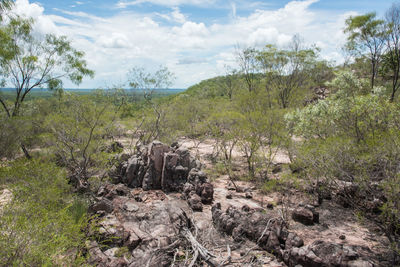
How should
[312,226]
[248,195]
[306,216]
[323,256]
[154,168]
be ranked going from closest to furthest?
[323,256], [312,226], [306,216], [248,195], [154,168]

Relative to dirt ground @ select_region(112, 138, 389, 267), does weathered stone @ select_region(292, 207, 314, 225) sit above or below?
above

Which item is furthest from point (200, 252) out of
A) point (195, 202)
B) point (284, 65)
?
point (284, 65)

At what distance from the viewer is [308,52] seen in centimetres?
3375

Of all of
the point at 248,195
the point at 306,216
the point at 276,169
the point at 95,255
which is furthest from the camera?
the point at 276,169

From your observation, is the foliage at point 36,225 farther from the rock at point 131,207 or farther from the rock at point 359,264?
the rock at point 359,264

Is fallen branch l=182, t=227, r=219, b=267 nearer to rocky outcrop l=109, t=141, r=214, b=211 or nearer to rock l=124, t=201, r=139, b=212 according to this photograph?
rock l=124, t=201, r=139, b=212

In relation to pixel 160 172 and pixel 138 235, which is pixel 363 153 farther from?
pixel 160 172

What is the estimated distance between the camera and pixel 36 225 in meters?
6.69

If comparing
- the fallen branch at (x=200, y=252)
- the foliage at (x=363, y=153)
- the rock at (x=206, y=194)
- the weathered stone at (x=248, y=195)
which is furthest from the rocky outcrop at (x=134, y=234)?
the foliage at (x=363, y=153)

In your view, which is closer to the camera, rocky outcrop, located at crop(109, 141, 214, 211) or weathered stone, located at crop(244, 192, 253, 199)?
weathered stone, located at crop(244, 192, 253, 199)

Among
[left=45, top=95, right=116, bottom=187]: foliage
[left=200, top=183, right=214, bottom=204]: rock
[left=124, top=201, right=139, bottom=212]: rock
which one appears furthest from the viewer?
[left=45, top=95, right=116, bottom=187]: foliage

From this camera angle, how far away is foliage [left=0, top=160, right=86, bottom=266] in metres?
6.01

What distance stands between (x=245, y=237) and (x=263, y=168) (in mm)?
8864

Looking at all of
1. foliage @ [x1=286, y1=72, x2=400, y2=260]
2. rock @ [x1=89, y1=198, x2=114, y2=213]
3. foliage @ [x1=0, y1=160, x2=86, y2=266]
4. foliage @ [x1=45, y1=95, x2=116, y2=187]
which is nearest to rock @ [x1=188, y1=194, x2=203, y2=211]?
rock @ [x1=89, y1=198, x2=114, y2=213]
